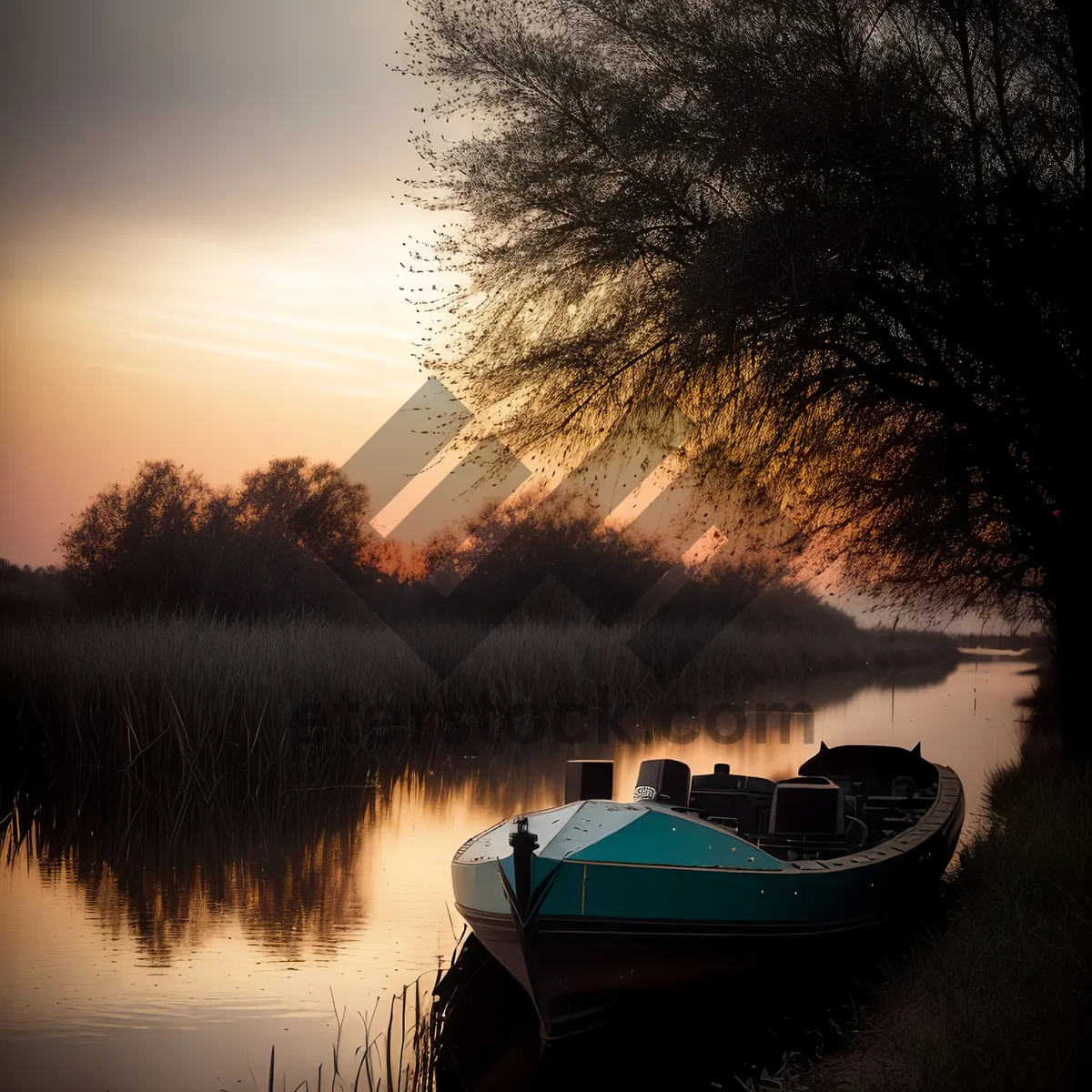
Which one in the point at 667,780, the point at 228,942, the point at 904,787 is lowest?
the point at 228,942

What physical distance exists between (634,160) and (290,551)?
883 inches

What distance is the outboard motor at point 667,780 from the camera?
9031 millimetres

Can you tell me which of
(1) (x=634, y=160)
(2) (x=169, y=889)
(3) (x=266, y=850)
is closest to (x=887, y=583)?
(1) (x=634, y=160)

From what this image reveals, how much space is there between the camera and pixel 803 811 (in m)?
8.91

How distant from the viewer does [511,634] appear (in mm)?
25312

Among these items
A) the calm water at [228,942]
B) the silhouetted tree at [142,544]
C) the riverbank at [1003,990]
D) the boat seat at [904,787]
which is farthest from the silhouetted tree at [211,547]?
the riverbank at [1003,990]

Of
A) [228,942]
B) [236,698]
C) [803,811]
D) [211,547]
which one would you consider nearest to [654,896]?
[803,811]

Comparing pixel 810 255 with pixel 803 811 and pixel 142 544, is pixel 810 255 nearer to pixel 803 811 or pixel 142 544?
pixel 803 811

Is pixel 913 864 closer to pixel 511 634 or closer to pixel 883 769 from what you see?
pixel 883 769

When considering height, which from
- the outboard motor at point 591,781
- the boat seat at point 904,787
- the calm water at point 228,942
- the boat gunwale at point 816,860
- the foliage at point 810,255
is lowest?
the calm water at point 228,942

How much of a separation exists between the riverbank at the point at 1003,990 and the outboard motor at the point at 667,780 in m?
1.93

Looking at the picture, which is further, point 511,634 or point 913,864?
point 511,634

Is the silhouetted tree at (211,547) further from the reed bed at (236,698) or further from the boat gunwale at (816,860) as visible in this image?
the boat gunwale at (816,860)

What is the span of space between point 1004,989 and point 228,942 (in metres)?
5.97
